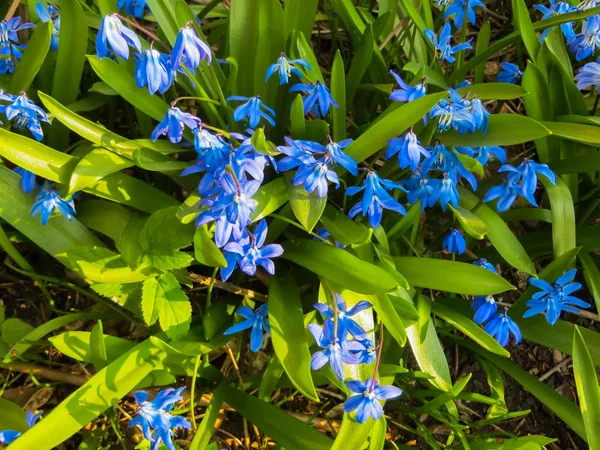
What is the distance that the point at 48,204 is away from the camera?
1.61 meters

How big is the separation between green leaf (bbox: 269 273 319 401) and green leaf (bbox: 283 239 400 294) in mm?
135

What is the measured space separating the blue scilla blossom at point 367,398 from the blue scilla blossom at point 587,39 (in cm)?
137

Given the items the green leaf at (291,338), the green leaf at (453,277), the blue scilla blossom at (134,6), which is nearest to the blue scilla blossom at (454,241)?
the green leaf at (453,277)

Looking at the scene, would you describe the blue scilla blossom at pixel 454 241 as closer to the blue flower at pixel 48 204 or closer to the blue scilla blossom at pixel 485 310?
the blue scilla blossom at pixel 485 310

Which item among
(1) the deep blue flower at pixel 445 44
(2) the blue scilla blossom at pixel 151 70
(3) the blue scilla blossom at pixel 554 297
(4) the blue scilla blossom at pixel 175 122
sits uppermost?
(1) the deep blue flower at pixel 445 44

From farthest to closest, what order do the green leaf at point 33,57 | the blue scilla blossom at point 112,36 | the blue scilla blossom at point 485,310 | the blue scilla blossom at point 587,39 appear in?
the blue scilla blossom at point 587,39, the blue scilla blossom at point 485,310, the green leaf at point 33,57, the blue scilla blossom at point 112,36

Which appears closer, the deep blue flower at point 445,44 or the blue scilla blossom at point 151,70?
the blue scilla blossom at point 151,70

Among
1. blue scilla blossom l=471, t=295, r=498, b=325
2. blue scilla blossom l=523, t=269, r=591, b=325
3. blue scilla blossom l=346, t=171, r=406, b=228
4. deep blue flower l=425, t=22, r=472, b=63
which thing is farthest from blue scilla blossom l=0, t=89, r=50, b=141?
→ blue scilla blossom l=523, t=269, r=591, b=325

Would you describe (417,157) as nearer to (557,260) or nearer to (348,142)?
(348,142)

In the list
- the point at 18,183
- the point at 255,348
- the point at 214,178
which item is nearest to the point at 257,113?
the point at 214,178

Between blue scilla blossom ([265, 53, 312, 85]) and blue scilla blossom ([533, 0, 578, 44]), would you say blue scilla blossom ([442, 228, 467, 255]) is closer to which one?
blue scilla blossom ([265, 53, 312, 85])

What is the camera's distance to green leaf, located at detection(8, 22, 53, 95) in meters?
1.58

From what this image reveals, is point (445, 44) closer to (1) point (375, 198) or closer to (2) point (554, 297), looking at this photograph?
(1) point (375, 198)

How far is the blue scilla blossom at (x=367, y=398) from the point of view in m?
1.43
